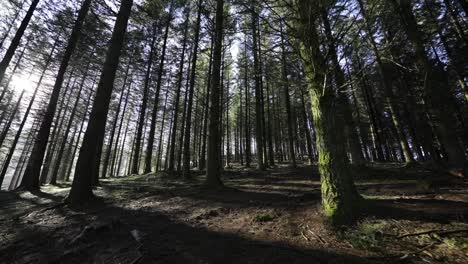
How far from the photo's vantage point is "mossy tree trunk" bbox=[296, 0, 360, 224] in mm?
3408

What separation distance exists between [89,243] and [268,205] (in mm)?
3762

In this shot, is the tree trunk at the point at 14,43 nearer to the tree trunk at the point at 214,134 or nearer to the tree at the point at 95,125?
the tree at the point at 95,125

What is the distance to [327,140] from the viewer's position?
11.9 ft

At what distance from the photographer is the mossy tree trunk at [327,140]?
11.2 ft

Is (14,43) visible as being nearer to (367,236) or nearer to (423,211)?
(367,236)

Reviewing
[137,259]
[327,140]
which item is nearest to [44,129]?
[137,259]

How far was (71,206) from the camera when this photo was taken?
19.5 ft

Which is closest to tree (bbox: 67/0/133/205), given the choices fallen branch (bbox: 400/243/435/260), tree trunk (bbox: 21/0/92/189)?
tree trunk (bbox: 21/0/92/189)

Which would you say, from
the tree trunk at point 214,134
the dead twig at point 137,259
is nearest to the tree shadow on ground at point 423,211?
the dead twig at point 137,259

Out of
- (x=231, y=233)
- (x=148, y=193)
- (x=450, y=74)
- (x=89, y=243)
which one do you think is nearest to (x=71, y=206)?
(x=148, y=193)

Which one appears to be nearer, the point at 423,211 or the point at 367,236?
the point at 367,236

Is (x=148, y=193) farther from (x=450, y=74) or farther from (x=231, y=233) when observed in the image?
(x=450, y=74)

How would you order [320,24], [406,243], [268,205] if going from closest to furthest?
[406,243]
[320,24]
[268,205]

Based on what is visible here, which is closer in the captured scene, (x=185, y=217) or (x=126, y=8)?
(x=185, y=217)
